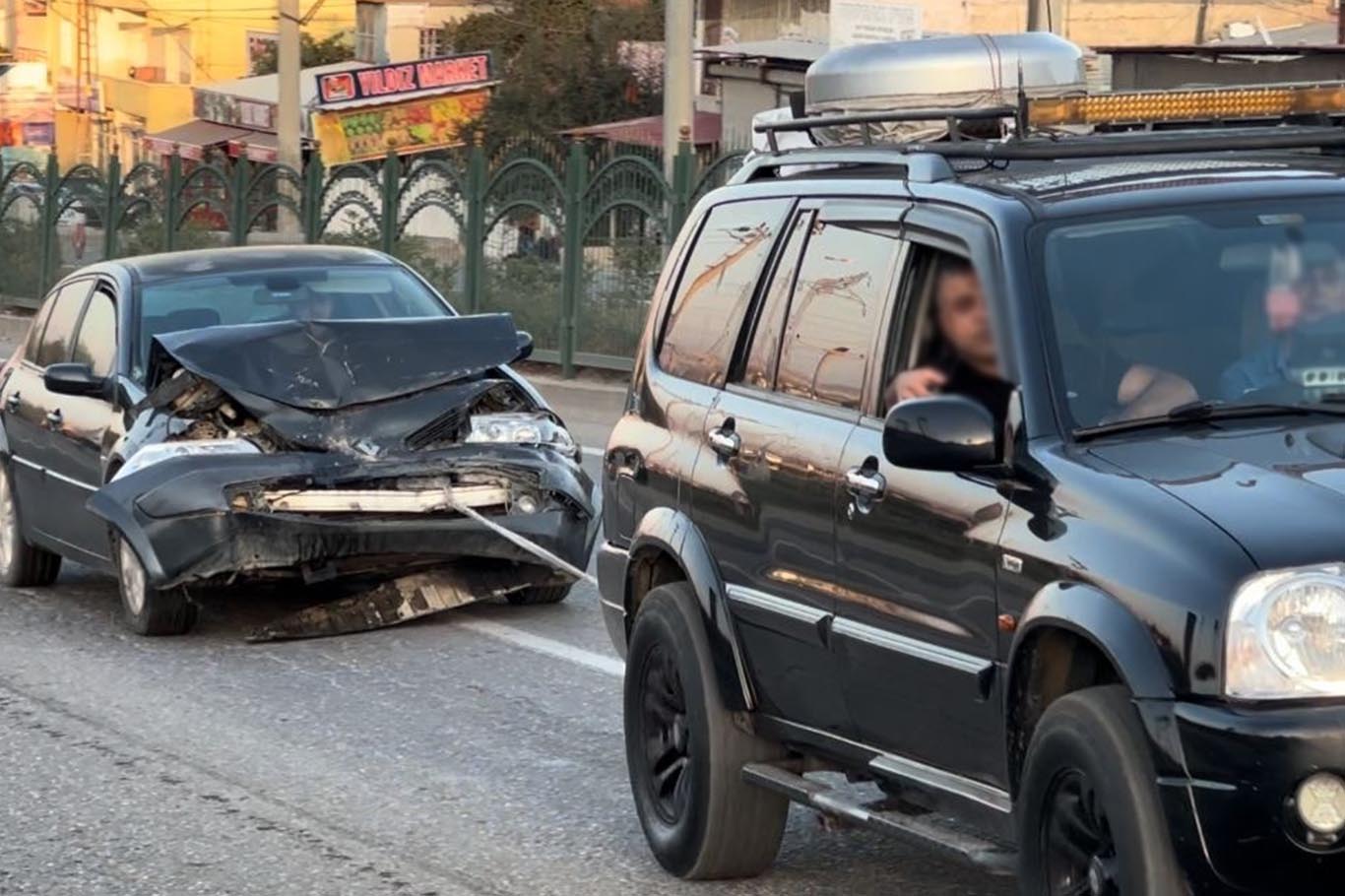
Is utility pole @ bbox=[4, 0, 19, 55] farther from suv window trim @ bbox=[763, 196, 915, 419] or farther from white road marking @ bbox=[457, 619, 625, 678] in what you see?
suv window trim @ bbox=[763, 196, 915, 419]

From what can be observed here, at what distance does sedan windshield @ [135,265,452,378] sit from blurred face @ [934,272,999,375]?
6.48m

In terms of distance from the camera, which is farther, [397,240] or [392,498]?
[397,240]

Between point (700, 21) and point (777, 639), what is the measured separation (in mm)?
52397

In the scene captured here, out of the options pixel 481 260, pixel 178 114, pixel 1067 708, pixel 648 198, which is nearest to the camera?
pixel 1067 708

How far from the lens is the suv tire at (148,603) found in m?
10.8

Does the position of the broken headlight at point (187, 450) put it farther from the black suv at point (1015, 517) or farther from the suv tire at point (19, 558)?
the black suv at point (1015, 517)

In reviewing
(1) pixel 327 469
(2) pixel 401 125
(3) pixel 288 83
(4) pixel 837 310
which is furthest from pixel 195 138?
(4) pixel 837 310

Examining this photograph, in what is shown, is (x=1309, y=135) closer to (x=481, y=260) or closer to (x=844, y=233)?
(x=844, y=233)

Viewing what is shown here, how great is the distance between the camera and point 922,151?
5.99 meters

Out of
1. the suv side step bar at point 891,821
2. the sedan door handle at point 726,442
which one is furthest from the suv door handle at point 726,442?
the suv side step bar at point 891,821

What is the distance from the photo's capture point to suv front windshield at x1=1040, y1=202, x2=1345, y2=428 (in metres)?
5.32

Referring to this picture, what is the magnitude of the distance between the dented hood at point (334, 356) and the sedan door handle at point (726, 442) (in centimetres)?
440

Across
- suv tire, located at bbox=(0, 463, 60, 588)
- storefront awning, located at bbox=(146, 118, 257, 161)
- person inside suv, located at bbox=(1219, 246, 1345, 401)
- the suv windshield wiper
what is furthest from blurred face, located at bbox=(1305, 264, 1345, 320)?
storefront awning, located at bbox=(146, 118, 257, 161)

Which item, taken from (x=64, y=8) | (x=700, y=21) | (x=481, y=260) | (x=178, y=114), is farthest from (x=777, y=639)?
(x=64, y=8)
